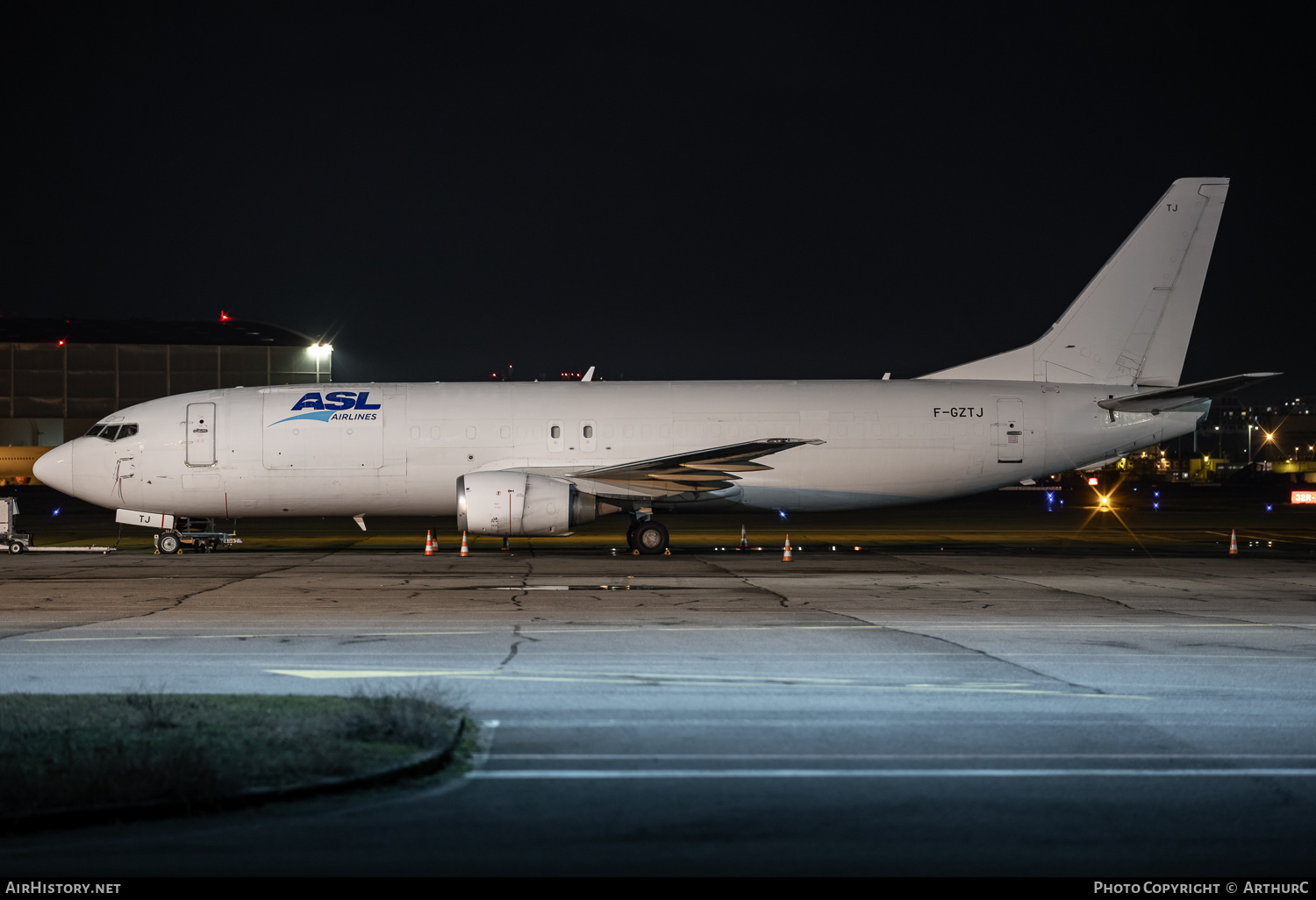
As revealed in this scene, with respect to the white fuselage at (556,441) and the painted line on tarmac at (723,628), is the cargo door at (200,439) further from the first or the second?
the painted line on tarmac at (723,628)

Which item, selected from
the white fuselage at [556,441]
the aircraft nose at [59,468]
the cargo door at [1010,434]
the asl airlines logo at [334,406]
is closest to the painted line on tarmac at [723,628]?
the white fuselage at [556,441]

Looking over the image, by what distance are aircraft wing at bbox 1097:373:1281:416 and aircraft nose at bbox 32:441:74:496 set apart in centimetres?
2389

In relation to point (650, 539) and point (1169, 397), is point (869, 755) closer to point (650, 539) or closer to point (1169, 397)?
point (650, 539)

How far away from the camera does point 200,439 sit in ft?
78.4

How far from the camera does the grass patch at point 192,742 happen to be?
5676mm

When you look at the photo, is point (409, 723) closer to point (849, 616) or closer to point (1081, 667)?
point (1081, 667)

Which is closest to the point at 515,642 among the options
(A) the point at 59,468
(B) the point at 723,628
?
(B) the point at 723,628

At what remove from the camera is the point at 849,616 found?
45.0 feet

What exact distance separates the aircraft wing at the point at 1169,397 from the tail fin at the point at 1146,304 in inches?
39.6

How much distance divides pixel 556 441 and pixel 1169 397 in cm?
1395

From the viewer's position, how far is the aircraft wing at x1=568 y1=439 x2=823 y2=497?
901 inches

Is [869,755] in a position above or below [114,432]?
below

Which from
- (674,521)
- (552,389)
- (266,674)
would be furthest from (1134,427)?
(266,674)

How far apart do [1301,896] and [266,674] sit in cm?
812
